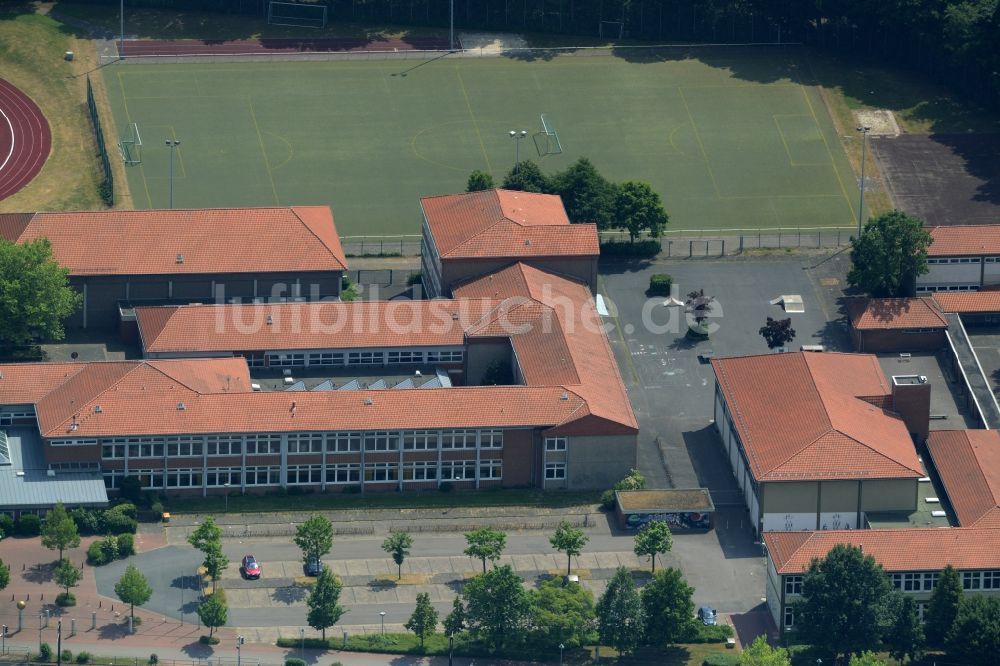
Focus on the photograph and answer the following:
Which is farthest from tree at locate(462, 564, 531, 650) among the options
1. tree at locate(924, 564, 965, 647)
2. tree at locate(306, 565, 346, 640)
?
tree at locate(924, 564, 965, 647)

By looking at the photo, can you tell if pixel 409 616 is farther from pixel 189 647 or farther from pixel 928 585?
pixel 928 585

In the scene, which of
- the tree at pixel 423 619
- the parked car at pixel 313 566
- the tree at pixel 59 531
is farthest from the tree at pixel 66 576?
the tree at pixel 423 619

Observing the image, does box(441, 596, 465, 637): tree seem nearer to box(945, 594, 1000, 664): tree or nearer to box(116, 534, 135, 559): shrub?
box(116, 534, 135, 559): shrub

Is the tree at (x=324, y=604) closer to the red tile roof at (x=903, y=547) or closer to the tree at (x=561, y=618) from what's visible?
the tree at (x=561, y=618)

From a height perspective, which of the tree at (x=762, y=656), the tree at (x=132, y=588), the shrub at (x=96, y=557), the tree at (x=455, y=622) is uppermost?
the shrub at (x=96, y=557)

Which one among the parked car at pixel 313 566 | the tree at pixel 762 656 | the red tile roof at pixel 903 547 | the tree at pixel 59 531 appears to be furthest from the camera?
the parked car at pixel 313 566

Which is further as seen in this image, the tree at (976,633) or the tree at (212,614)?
the tree at (212,614)

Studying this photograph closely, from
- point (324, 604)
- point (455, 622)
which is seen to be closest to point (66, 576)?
point (324, 604)
